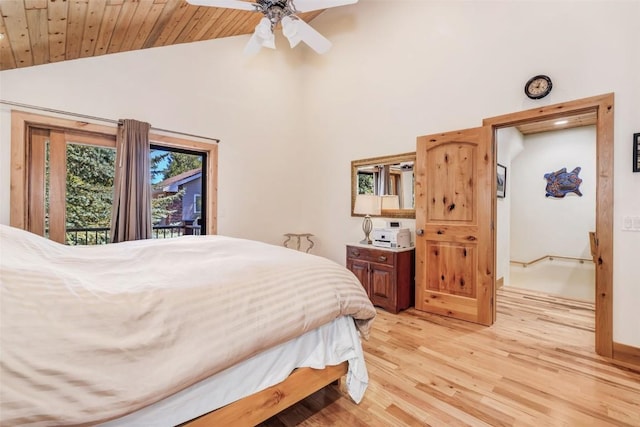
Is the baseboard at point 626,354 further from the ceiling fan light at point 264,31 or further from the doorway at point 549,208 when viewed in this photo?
the ceiling fan light at point 264,31

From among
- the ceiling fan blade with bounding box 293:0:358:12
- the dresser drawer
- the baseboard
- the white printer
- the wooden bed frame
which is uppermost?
the ceiling fan blade with bounding box 293:0:358:12

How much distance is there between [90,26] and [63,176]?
1.44m

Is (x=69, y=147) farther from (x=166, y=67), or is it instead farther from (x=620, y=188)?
(x=620, y=188)

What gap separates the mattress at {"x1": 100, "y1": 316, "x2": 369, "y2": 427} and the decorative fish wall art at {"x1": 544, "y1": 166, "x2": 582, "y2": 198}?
5.35 meters

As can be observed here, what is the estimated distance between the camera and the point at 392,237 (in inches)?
133

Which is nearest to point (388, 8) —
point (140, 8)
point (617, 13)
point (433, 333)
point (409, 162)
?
point (409, 162)

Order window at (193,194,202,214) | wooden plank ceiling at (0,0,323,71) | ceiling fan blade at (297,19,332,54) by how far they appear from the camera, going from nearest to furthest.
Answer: wooden plank ceiling at (0,0,323,71) → ceiling fan blade at (297,19,332,54) → window at (193,194,202,214)

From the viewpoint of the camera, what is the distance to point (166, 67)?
3.40m

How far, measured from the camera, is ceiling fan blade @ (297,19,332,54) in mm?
2541

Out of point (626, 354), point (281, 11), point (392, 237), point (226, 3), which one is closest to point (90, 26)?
point (226, 3)

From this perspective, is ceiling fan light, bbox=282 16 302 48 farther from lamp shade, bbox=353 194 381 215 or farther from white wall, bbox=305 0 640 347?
lamp shade, bbox=353 194 381 215

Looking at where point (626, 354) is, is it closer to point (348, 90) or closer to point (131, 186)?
point (348, 90)

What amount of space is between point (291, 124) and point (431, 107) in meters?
2.25

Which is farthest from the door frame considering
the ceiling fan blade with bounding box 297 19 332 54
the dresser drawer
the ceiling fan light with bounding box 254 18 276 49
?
the ceiling fan light with bounding box 254 18 276 49
